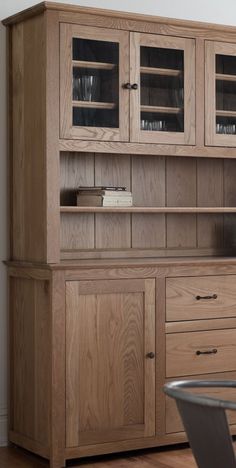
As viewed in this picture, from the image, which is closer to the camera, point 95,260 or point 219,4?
point 95,260

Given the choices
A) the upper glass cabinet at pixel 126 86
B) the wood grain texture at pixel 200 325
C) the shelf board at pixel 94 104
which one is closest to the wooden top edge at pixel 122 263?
the wood grain texture at pixel 200 325

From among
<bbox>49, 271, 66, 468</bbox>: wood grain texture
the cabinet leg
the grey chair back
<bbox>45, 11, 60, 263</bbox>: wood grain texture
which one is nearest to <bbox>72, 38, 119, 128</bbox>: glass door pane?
<bbox>45, 11, 60, 263</bbox>: wood grain texture

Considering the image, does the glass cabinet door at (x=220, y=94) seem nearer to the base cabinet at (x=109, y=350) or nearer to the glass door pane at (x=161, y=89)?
the glass door pane at (x=161, y=89)

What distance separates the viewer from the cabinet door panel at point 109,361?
390 centimetres

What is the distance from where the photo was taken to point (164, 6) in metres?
4.59

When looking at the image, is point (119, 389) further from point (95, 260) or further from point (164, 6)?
point (164, 6)

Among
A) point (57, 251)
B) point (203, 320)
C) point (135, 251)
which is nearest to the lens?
point (57, 251)

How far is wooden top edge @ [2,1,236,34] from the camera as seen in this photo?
3918 mm

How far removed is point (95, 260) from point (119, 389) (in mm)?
604

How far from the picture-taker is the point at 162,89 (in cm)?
420

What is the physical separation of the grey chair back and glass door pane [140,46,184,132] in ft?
8.45

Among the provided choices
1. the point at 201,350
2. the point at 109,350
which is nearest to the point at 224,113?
the point at 201,350

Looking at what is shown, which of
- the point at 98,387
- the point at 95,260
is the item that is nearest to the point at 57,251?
the point at 95,260

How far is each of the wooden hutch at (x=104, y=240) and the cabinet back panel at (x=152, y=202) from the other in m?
0.01
